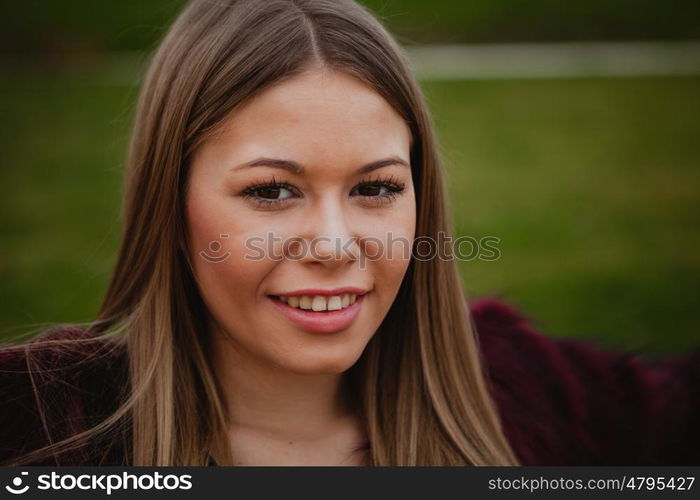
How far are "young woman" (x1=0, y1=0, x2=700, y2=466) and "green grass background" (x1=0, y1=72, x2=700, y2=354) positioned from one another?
176cm

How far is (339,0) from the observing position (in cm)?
265

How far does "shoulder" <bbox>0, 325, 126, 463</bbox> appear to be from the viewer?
248cm

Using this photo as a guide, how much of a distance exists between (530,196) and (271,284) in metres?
7.16

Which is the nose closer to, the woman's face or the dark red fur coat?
the woman's face

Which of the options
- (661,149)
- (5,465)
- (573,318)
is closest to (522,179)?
(661,149)

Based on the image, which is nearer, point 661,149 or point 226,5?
point 226,5

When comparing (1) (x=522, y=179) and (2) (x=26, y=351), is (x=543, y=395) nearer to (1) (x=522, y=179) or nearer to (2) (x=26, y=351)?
(2) (x=26, y=351)

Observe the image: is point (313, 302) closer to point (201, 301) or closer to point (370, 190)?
point (370, 190)

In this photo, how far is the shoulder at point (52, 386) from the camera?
2.48m

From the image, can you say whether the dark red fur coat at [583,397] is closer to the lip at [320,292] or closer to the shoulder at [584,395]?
the shoulder at [584,395]

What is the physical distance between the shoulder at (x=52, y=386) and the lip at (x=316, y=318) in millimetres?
586

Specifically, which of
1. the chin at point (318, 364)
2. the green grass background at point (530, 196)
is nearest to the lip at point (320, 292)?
the chin at point (318, 364)

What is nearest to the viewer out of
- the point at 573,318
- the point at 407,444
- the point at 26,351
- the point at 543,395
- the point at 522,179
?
the point at 26,351

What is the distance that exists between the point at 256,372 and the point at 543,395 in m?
1.24
